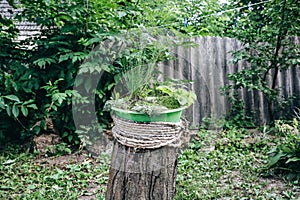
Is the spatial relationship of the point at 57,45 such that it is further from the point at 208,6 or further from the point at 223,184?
the point at 208,6

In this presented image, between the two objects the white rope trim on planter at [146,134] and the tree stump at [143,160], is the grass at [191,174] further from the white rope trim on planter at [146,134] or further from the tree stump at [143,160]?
the white rope trim on planter at [146,134]

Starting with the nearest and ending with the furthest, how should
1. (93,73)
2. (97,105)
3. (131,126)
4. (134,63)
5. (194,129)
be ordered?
(131,126), (134,63), (194,129), (93,73), (97,105)

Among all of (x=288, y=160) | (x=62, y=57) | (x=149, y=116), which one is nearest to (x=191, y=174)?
(x=288, y=160)

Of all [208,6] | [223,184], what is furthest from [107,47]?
[208,6]

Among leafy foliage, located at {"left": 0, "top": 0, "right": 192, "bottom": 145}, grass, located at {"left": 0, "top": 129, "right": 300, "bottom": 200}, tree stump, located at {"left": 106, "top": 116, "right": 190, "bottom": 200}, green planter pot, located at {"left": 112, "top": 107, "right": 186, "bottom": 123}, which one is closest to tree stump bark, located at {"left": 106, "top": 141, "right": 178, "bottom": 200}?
tree stump, located at {"left": 106, "top": 116, "right": 190, "bottom": 200}

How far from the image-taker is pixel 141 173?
1.51 meters

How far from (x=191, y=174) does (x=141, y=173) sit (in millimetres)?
1131

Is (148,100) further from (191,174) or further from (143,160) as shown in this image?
(191,174)

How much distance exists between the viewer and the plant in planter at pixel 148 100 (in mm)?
1472

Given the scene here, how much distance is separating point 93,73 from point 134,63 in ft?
3.43

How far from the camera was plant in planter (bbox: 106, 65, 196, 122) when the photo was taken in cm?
147

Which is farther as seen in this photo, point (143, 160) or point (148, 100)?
point (148, 100)

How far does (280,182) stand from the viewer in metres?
2.40

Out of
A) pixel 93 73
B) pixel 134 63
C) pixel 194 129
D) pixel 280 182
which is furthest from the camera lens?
pixel 93 73
